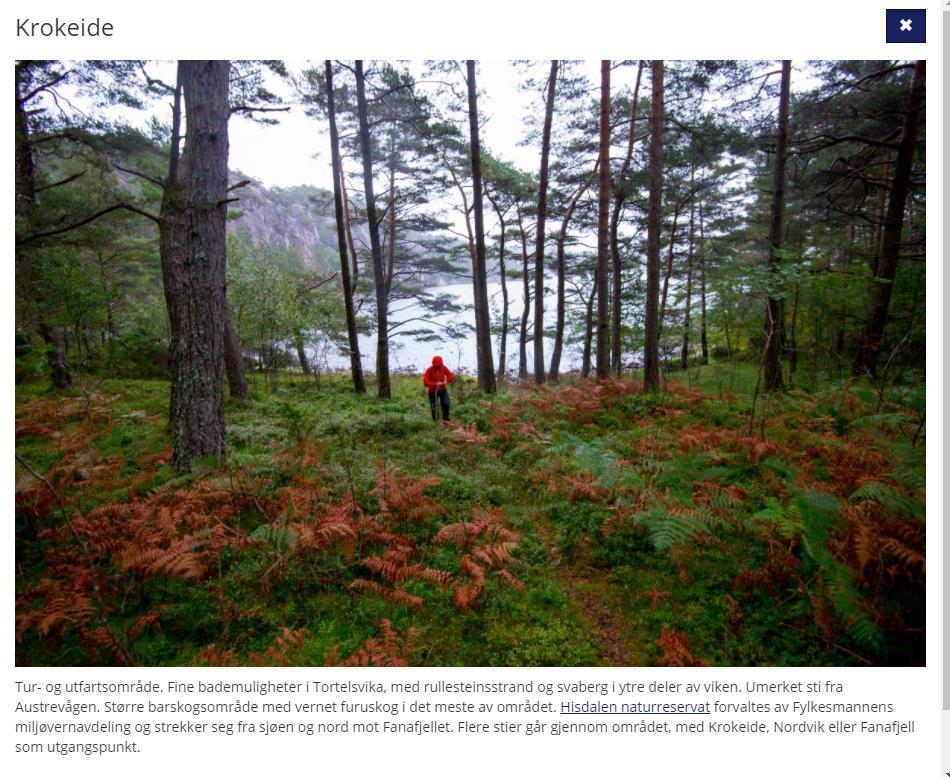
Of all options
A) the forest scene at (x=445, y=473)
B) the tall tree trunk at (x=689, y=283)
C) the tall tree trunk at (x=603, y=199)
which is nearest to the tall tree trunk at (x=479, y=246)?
the forest scene at (x=445, y=473)

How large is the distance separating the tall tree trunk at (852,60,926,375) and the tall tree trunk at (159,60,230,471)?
30.8 feet

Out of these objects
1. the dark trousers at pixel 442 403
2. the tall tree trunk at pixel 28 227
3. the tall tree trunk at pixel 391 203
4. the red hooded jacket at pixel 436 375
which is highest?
the tall tree trunk at pixel 391 203

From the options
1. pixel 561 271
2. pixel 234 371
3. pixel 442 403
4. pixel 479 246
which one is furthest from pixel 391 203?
pixel 442 403

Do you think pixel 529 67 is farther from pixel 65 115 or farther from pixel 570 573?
pixel 570 573

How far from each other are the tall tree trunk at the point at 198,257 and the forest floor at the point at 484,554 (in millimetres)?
566

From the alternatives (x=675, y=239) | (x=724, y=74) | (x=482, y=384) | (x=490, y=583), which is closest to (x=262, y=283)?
(x=482, y=384)

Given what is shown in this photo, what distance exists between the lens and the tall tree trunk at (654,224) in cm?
733

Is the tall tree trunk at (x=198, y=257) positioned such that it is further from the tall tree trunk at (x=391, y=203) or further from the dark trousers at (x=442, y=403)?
the tall tree trunk at (x=391, y=203)

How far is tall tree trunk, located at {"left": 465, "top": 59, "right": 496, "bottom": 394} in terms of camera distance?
9.16m

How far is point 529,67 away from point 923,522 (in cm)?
1226

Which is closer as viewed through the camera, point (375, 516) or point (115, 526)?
point (115, 526)
